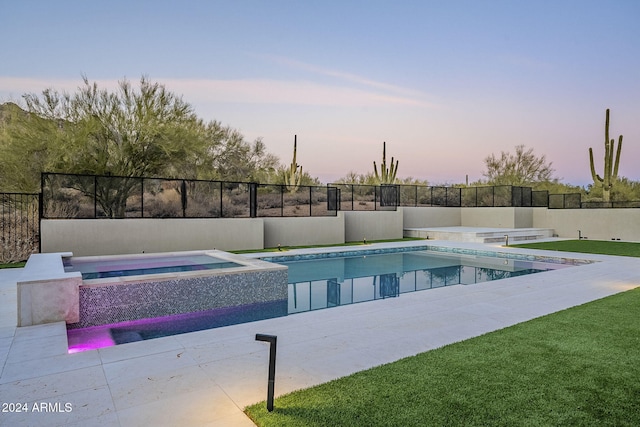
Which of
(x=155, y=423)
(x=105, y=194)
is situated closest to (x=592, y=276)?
(x=155, y=423)

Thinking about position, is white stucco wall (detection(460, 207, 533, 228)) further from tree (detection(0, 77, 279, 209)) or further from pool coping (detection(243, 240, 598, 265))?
tree (detection(0, 77, 279, 209))

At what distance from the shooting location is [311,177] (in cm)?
2820

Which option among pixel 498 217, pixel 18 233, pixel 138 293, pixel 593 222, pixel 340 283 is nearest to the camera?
pixel 138 293

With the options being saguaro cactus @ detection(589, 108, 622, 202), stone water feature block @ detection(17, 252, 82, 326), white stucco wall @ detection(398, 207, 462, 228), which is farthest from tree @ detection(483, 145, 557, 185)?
stone water feature block @ detection(17, 252, 82, 326)

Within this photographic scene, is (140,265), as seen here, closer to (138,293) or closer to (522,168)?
(138,293)

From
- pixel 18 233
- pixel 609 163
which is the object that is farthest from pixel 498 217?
pixel 18 233

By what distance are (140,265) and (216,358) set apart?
172 inches

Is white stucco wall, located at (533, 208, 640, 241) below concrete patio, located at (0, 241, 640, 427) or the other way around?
the other way around

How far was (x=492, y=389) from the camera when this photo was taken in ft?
9.73

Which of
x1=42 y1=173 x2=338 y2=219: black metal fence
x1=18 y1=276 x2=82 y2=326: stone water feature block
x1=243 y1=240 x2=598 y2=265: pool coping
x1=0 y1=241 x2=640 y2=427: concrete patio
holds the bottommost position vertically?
x1=243 y1=240 x2=598 y2=265: pool coping

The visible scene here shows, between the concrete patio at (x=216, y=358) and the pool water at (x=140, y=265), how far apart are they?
3.79 feet

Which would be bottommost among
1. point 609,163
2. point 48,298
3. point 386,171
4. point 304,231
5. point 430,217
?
point 48,298

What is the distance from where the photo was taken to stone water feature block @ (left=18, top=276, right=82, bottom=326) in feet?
15.4

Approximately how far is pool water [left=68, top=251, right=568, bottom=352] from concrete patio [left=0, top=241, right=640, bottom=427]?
74 cm
